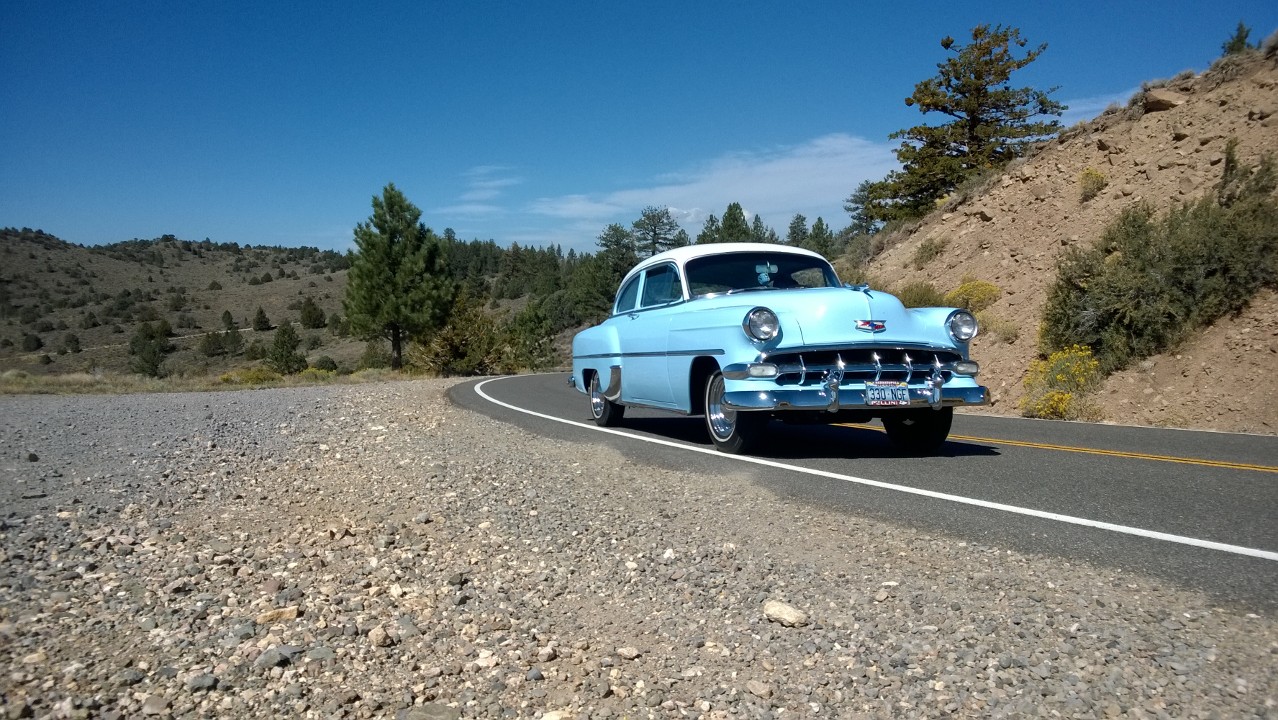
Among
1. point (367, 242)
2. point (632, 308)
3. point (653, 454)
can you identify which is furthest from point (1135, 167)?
point (367, 242)

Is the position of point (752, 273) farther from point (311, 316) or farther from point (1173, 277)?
point (311, 316)

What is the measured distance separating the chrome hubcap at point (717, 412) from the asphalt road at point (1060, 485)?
25 centimetres

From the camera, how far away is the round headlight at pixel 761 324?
21.4 feet

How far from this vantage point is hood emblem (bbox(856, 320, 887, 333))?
657cm

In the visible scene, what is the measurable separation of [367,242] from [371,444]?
40.0 m

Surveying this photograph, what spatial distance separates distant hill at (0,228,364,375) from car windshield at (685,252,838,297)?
5105 centimetres

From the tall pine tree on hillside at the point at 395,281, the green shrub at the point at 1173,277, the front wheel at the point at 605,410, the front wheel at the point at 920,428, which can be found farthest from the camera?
the tall pine tree on hillside at the point at 395,281

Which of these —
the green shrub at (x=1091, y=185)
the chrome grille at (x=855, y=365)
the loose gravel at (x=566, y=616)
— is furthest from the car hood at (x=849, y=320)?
the green shrub at (x=1091, y=185)

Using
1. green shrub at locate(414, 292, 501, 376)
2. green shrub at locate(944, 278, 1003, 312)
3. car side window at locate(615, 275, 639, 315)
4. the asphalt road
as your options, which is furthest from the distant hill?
the asphalt road

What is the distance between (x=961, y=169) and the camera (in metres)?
33.5

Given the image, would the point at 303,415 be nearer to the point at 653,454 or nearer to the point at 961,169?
the point at 653,454

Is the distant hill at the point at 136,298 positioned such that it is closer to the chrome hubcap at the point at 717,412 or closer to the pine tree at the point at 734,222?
the pine tree at the point at 734,222

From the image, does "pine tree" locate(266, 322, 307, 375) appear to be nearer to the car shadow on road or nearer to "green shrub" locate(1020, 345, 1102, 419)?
the car shadow on road

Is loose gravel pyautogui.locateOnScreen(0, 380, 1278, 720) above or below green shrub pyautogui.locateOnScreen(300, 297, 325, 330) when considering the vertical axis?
below
